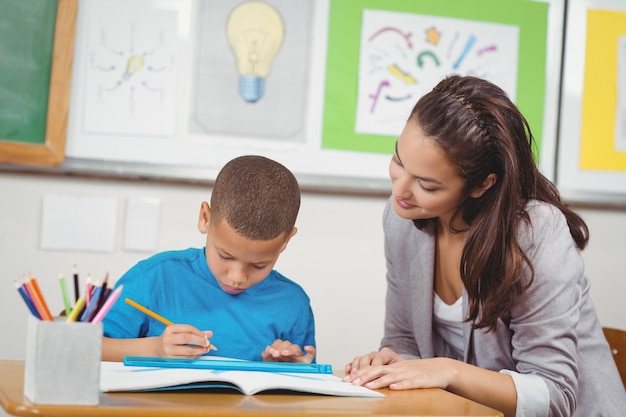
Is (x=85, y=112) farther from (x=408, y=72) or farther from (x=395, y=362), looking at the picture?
(x=395, y=362)

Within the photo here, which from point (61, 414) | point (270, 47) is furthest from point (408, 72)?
point (61, 414)

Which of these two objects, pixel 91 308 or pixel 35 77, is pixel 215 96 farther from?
pixel 91 308

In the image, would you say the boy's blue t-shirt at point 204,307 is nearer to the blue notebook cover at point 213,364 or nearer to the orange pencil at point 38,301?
the blue notebook cover at point 213,364

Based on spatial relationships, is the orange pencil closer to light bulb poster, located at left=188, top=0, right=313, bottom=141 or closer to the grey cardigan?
the grey cardigan

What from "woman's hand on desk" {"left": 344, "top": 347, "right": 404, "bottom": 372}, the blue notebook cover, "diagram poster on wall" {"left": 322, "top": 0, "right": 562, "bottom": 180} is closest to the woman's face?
"woman's hand on desk" {"left": 344, "top": 347, "right": 404, "bottom": 372}

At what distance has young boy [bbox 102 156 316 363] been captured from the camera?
1.29 metres

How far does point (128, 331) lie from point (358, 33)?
1014 mm

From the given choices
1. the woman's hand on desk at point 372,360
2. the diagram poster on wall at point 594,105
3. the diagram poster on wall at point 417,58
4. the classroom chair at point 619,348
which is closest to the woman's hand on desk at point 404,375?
the woman's hand on desk at point 372,360

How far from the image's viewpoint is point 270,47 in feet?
6.32

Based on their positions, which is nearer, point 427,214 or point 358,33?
point 427,214

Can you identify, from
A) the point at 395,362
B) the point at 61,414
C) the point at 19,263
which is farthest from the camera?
the point at 19,263

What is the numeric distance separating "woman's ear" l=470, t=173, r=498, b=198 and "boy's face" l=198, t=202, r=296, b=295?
0.33 m

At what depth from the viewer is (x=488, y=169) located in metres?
1.38

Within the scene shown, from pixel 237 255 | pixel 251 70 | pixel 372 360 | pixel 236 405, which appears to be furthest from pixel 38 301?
pixel 251 70
